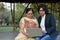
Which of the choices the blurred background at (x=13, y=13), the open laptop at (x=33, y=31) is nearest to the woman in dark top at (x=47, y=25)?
the open laptop at (x=33, y=31)

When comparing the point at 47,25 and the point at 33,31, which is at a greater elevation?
the point at 47,25

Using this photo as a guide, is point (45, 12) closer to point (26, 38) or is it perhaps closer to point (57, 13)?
point (26, 38)

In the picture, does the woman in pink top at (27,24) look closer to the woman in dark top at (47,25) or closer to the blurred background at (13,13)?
the woman in dark top at (47,25)

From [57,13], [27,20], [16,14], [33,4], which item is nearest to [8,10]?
[16,14]

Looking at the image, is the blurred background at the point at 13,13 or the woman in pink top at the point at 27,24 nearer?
the woman in pink top at the point at 27,24

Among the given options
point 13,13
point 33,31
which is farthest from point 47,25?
point 13,13

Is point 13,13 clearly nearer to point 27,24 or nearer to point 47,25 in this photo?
point 27,24

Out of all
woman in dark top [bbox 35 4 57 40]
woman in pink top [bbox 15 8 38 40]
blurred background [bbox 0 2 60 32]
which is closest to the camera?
woman in dark top [bbox 35 4 57 40]

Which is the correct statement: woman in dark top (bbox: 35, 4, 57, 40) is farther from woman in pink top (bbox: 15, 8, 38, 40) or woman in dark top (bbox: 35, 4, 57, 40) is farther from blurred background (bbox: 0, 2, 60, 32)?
blurred background (bbox: 0, 2, 60, 32)

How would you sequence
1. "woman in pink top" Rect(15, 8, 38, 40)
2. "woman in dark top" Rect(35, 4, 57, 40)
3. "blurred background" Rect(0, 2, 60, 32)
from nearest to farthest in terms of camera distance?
1. "woman in dark top" Rect(35, 4, 57, 40)
2. "woman in pink top" Rect(15, 8, 38, 40)
3. "blurred background" Rect(0, 2, 60, 32)

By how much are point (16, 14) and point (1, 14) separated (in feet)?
3.76

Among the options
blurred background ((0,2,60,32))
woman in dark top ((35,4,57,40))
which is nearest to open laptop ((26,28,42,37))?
woman in dark top ((35,4,57,40))

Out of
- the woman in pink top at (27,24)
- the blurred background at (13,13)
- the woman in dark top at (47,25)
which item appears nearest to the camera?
the woman in dark top at (47,25)

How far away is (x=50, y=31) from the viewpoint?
171 inches
